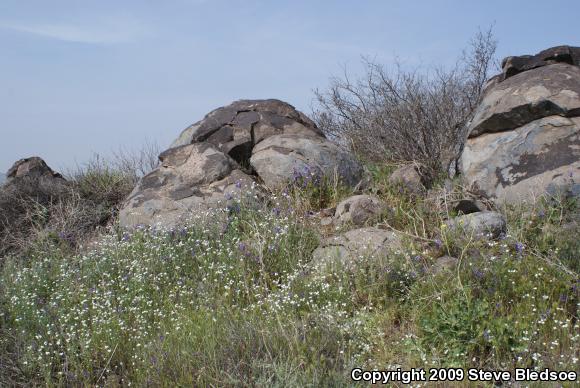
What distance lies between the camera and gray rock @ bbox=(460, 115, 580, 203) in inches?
289

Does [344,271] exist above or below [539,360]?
above

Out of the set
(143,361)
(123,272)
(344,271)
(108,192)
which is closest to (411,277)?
(344,271)

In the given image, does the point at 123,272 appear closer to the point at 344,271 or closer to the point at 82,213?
the point at 344,271

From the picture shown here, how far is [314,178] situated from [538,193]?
9.13 ft

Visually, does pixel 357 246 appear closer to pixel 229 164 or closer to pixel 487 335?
pixel 487 335

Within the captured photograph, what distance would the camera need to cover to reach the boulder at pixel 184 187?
25.1 feet

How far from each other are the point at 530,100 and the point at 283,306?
5.00m

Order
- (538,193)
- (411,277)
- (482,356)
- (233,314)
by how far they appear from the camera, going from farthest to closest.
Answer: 1. (538,193)
2. (411,277)
3. (233,314)
4. (482,356)

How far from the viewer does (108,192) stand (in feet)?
31.7

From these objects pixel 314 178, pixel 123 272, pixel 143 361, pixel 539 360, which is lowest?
pixel 539 360

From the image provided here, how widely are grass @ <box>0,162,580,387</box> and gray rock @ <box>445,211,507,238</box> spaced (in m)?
0.17

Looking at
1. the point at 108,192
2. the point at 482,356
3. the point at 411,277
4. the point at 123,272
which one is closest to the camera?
the point at 482,356

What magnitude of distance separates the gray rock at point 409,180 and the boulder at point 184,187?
6.30ft

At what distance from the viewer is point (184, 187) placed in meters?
8.10
